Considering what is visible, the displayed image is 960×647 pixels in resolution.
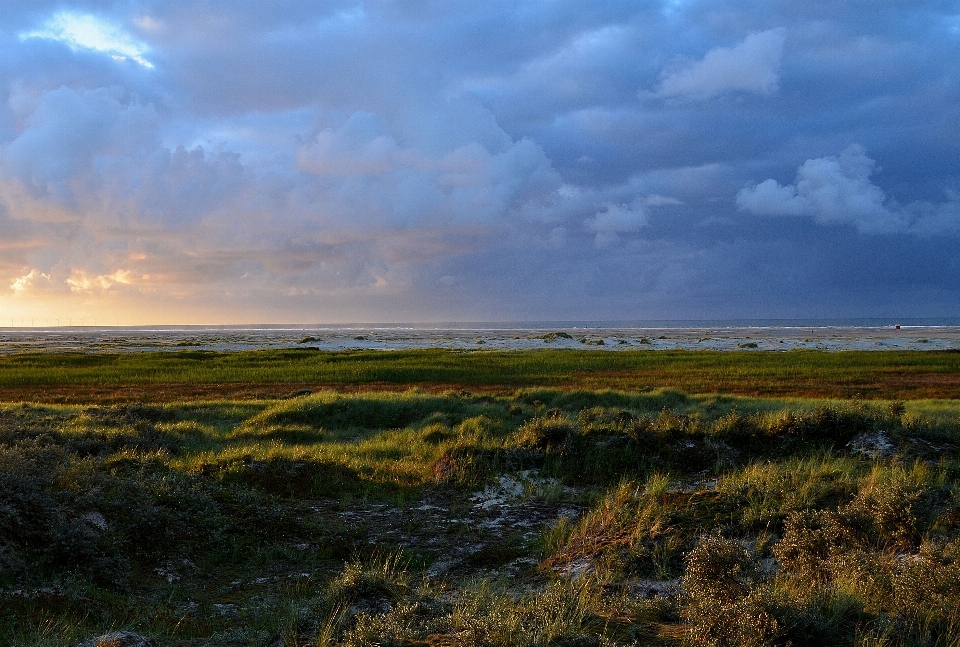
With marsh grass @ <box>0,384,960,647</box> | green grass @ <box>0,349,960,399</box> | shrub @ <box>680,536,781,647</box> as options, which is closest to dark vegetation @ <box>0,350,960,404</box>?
green grass @ <box>0,349,960,399</box>

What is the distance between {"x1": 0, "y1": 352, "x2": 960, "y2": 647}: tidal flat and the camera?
202 inches

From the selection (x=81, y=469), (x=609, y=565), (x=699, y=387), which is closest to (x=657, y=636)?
(x=609, y=565)

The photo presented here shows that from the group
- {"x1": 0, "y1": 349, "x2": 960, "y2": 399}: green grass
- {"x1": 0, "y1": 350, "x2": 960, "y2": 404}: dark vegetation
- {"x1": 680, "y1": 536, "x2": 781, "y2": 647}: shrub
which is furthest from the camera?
{"x1": 0, "y1": 349, "x2": 960, "y2": 399}: green grass

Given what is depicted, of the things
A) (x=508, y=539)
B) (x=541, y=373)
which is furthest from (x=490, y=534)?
(x=541, y=373)

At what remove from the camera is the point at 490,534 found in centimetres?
970

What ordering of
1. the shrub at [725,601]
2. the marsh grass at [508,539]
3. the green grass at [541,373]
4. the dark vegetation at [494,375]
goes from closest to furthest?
the shrub at [725,601], the marsh grass at [508,539], the dark vegetation at [494,375], the green grass at [541,373]

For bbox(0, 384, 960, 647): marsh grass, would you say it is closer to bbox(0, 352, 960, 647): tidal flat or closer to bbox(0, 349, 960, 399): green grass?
bbox(0, 352, 960, 647): tidal flat

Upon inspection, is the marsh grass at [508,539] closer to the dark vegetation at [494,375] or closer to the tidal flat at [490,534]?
the tidal flat at [490,534]

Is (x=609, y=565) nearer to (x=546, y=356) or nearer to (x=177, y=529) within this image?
(x=177, y=529)

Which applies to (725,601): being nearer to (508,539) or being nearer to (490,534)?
(508,539)

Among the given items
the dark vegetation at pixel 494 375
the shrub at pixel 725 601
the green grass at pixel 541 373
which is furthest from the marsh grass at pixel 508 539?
the green grass at pixel 541 373

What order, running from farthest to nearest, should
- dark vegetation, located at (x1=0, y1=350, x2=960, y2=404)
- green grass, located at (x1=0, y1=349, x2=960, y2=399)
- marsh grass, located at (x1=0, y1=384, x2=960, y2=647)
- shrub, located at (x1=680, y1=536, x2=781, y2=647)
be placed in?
green grass, located at (x1=0, y1=349, x2=960, y2=399) → dark vegetation, located at (x1=0, y1=350, x2=960, y2=404) → marsh grass, located at (x1=0, y1=384, x2=960, y2=647) → shrub, located at (x1=680, y1=536, x2=781, y2=647)

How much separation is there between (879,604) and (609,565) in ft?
8.66

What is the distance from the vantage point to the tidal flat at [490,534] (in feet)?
16.9
